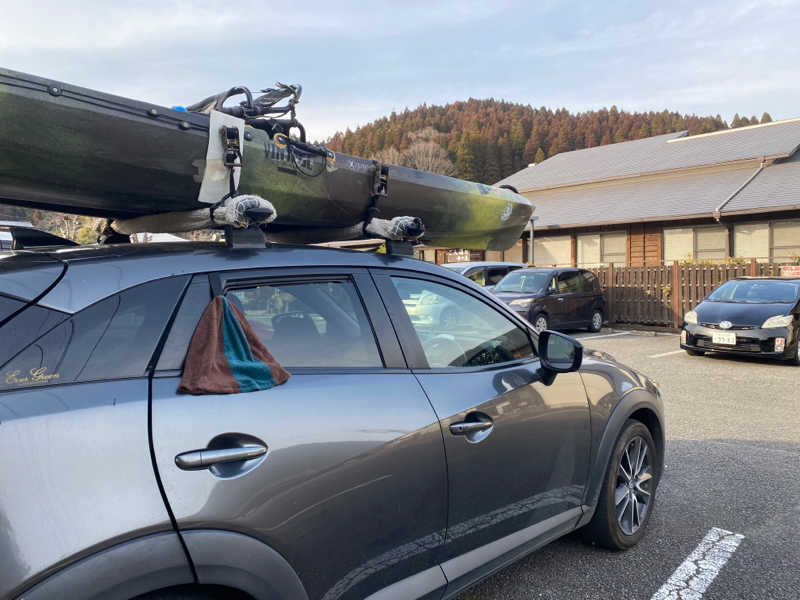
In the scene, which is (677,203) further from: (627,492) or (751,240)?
(627,492)

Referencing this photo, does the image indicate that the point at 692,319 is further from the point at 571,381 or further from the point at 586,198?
the point at 586,198

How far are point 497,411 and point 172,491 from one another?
1.29 metres

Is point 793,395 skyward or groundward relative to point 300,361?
groundward

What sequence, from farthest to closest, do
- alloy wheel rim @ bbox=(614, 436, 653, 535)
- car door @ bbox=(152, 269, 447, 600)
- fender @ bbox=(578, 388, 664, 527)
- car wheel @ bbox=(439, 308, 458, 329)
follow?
alloy wheel rim @ bbox=(614, 436, 653, 535) → fender @ bbox=(578, 388, 664, 527) → car wheel @ bbox=(439, 308, 458, 329) → car door @ bbox=(152, 269, 447, 600)

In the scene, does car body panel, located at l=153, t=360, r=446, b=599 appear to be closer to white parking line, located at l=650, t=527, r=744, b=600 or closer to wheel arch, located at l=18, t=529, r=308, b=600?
wheel arch, located at l=18, t=529, r=308, b=600

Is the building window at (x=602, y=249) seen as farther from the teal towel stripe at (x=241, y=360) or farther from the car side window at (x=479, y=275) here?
the teal towel stripe at (x=241, y=360)

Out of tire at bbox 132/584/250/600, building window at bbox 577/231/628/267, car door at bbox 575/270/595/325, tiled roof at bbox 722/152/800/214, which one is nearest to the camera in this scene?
tire at bbox 132/584/250/600

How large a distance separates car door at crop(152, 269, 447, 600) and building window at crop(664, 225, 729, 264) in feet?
71.3

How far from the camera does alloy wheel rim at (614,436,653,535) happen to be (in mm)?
3121

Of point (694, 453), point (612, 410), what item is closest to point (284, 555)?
point (612, 410)

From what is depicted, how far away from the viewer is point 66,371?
144 centimetres

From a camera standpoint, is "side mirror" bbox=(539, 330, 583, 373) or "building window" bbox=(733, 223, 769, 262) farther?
"building window" bbox=(733, 223, 769, 262)

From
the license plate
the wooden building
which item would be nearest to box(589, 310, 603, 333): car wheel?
the license plate

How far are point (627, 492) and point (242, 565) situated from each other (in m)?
2.33
